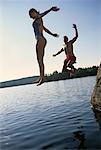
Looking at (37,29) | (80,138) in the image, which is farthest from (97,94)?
(37,29)

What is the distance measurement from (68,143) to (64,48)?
1266 cm

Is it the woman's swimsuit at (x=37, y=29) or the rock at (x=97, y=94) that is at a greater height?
the woman's swimsuit at (x=37, y=29)

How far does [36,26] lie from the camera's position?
6367 millimetres

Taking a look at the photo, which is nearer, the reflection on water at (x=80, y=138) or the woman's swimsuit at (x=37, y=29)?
the woman's swimsuit at (x=37, y=29)

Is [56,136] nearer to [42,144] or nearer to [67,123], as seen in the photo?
[42,144]

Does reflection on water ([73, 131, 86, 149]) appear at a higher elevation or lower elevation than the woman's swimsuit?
lower

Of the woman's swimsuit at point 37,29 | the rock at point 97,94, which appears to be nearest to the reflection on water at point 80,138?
the rock at point 97,94

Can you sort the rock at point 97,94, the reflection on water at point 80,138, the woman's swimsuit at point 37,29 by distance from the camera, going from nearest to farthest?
the woman's swimsuit at point 37,29 → the reflection on water at point 80,138 → the rock at point 97,94

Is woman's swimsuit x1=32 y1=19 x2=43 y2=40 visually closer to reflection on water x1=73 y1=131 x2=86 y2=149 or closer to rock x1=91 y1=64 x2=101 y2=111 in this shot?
reflection on water x1=73 y1=131 x2=86 y2=149

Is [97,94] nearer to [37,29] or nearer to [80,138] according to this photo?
[80,138]

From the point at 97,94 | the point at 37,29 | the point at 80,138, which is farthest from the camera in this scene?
the point at 97,94

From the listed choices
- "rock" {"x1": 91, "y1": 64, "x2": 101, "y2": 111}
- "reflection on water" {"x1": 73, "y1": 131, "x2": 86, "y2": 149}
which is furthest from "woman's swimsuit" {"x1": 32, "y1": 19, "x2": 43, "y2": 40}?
"rock" {"x1": 91, "y1": 64, "x2": 101, "y2": 111}

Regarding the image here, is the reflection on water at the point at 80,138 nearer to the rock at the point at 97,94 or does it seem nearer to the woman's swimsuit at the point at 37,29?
the rock at the point at 97,94

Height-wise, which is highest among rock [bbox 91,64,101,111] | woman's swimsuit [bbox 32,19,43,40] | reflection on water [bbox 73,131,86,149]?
woman's swimsuit [bbox 32,19,43,40]
